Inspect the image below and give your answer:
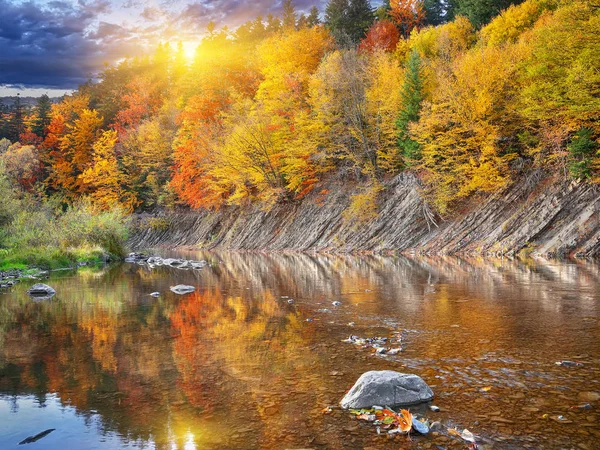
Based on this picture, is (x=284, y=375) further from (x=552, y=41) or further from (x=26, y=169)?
(x=26, y=169)

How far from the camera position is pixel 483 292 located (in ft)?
52.2

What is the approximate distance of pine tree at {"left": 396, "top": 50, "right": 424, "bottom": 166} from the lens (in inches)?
1661

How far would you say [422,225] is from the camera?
39.8 metres

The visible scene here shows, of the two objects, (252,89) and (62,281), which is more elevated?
(252,89)

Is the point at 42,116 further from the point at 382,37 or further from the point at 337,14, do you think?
the point at 382,37

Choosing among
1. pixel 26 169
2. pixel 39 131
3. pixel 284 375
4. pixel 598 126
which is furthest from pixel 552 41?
pixel 39 131

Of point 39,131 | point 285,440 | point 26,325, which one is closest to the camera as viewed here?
point 285,440

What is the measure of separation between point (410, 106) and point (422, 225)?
1115cm

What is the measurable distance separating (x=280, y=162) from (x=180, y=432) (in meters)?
47.4

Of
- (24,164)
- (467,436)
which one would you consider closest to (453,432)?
(467,436)

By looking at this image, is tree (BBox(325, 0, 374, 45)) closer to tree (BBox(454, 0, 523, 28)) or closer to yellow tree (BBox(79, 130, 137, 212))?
tree (BBox(454, 0, 523, 28))

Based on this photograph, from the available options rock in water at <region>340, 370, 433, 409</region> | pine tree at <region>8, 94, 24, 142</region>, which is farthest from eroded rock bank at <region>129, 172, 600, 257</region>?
pine tree at <region>8, 94, 24, 142</region>

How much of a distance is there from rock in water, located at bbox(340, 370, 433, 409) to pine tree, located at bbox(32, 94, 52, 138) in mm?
108729

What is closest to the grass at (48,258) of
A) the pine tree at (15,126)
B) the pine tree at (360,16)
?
the pine tree at (360,16)
